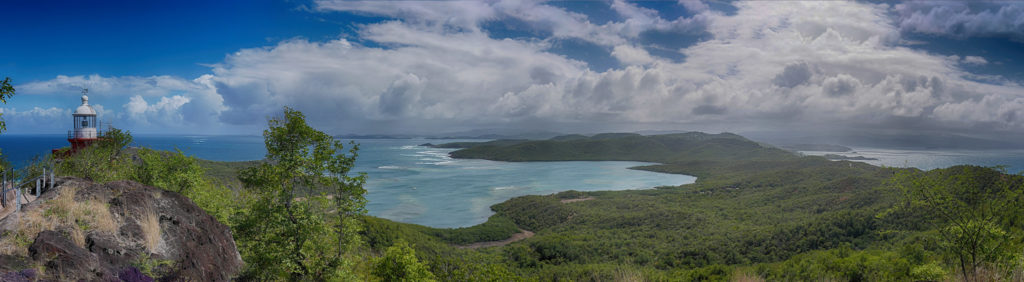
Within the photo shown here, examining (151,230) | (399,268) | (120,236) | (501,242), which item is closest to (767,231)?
(501,242)

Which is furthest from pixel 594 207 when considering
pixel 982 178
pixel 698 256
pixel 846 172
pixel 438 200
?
pixel 982 178

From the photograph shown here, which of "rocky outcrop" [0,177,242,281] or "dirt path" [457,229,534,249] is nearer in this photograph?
"rocky outcrop" [0,177,242,281]

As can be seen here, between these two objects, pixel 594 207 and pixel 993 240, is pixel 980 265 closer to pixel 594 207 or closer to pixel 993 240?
pixel 993 240

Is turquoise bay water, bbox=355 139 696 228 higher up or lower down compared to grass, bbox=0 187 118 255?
lower down

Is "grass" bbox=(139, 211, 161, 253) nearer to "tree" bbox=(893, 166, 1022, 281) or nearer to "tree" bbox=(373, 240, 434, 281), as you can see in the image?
"tree" bbox=(373, 240, 434, 281)

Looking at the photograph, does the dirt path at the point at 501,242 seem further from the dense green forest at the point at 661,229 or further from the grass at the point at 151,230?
the grass at the point at 151,230

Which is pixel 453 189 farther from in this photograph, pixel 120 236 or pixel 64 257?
pixel 64 257

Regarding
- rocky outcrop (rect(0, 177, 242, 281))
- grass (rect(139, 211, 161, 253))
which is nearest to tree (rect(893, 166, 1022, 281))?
rocky outcrop (rect(0, 177, 242, 281))

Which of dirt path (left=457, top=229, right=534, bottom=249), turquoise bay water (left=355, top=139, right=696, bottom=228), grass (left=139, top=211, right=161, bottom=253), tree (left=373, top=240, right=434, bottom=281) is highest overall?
grass (left=139, top=211, right=161, bottom=253)
